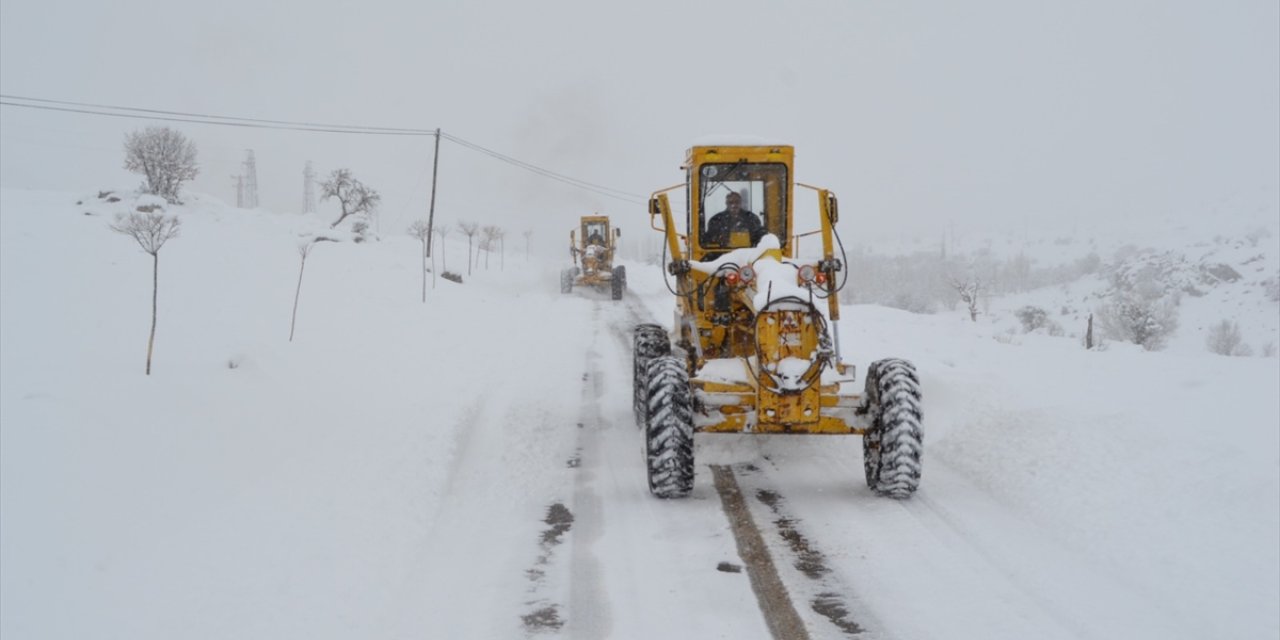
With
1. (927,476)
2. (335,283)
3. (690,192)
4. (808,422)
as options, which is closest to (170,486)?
(808,422)

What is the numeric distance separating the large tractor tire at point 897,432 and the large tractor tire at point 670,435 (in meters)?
1.53

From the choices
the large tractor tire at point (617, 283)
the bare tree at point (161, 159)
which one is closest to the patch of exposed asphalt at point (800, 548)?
the large tractor tire at point (617, 283)

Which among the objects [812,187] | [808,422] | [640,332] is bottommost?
[808,422]

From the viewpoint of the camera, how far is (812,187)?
873cm

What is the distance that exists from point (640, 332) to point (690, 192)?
2012mm

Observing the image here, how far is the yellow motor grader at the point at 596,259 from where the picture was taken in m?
33.0

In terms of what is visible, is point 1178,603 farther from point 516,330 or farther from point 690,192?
point 516,330

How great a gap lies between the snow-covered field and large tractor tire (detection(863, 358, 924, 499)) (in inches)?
9.9

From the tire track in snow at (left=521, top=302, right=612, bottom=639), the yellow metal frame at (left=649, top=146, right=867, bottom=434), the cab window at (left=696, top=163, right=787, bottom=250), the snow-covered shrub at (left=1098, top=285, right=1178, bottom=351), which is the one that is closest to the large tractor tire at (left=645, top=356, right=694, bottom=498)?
the yellow metal frame at (left=649, top=146, right=867, bottom=434)

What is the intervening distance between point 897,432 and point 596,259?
28414 millimetres

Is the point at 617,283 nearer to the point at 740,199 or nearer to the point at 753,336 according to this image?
the point at 740,199

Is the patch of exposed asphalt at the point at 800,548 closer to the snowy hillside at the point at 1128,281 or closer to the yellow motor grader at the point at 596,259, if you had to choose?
the snowy hillside at the point at 1128,281

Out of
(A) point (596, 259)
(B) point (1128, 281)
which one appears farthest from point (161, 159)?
(B) point (1128, 281)

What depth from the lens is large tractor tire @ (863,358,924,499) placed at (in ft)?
22.1
